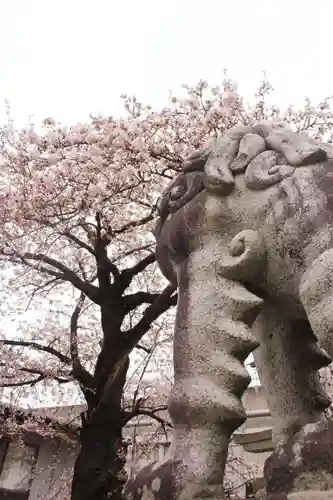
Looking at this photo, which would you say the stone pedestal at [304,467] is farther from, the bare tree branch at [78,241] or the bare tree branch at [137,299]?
the bare tree branch at [78,241]

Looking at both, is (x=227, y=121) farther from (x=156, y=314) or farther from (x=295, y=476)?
(x=295, y=476)

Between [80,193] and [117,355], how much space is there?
2.17 meters

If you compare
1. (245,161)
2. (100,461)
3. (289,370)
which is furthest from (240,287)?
(100,461)

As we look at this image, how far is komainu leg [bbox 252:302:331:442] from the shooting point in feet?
7.72

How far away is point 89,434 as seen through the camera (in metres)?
6.01

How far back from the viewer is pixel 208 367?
200 cm

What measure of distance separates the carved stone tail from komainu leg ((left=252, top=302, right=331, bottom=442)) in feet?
1.06

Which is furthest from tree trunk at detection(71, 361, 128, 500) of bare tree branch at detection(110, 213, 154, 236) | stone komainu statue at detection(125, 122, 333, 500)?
stone komainu statue at detection(125, 122, 333, 500)

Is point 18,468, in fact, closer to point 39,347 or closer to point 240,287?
point 39,347

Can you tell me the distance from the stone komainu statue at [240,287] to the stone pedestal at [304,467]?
0.19m

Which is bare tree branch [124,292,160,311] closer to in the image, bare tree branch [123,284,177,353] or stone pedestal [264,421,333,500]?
bare tree branch [123,284,177,353]

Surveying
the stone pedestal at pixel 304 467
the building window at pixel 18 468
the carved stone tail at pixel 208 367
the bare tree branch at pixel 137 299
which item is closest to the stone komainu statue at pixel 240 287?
the carved stone tail at pixel 208 367

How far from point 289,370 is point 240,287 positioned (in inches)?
20.2

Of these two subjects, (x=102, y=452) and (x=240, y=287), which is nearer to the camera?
(x=240, y=287)
